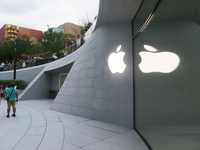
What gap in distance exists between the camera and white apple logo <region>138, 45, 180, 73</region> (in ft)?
10.2

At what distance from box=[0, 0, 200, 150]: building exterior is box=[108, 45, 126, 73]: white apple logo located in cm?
5

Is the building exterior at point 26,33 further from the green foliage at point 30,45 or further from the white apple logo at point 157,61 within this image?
the white apple logo at point 157,61

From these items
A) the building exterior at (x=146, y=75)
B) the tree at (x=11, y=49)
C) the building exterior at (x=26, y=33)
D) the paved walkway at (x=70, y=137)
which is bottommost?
the paved walkway at (x=70, y=137)

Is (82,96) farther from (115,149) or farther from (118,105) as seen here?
(115,149)

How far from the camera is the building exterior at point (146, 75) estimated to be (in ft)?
8.75

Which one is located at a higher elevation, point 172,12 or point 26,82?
point 172,12

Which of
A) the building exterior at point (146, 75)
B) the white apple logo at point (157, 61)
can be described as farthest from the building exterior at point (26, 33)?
the white apple logo at point (157, 61)

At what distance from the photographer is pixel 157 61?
3.82 metres

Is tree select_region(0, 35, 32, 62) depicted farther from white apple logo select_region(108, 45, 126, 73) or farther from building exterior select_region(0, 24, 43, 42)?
white apple logo select_region(108, 45, 126, 73)

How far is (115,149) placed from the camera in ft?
12.9

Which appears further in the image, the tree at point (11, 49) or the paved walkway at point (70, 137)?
the tree at point (11, 49)

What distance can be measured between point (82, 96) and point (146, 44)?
4.86 metres

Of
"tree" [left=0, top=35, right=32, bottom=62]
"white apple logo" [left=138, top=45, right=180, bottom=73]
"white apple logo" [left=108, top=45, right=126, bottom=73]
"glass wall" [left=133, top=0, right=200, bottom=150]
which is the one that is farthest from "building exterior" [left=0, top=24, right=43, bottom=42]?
"glass wall" [left=133, top=0, right=200, bottom=150]

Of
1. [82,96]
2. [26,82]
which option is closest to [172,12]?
[82,96]
